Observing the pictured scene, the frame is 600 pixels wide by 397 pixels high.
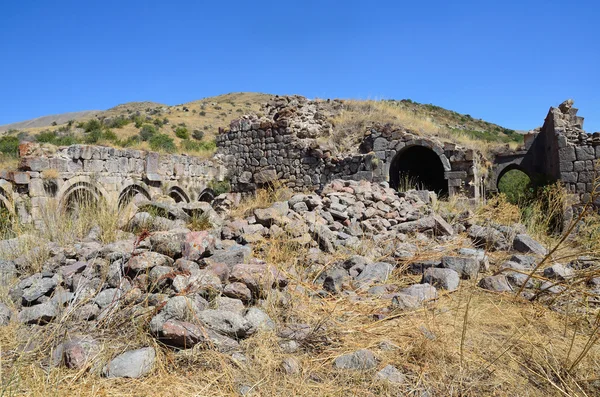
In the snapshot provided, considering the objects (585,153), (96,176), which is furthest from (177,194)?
(585,153)

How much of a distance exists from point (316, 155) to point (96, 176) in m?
6.32

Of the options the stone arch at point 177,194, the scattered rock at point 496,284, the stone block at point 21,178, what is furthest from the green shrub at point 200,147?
the scattered rock at point 496,284

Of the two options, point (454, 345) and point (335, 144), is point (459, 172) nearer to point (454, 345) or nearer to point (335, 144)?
point (335, 144)

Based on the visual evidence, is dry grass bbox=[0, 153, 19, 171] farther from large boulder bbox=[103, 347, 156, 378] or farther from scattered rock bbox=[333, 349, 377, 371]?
scattered rock bbox=[333, 349, 377, 371]

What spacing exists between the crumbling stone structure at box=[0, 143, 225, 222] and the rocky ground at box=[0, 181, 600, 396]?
17.7 feet

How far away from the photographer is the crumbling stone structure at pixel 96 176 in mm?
9375

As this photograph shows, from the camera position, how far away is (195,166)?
45.9ft

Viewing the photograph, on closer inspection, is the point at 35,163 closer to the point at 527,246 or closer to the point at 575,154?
the point at 527,246

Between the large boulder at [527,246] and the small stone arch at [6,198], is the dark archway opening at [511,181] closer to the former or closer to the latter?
the large boulder at [527,246]

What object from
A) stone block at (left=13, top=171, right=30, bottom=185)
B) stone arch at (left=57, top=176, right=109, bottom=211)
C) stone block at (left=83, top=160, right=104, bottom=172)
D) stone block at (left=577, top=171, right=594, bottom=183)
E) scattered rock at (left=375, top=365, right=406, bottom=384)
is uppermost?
stone block at (left=83, top=160, right=104, bottom=172)

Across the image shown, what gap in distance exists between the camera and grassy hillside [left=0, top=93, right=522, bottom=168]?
1270 centimetres

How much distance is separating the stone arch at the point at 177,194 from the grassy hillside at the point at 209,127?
1.62m

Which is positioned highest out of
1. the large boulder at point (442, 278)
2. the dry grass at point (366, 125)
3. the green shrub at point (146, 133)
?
the green shrub at point (146, 133)

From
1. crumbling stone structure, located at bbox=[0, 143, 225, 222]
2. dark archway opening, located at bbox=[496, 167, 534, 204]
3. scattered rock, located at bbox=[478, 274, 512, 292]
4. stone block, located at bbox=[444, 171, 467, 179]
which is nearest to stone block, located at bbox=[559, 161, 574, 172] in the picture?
stone block, located at bbox=[444, 171, 467, 179]
